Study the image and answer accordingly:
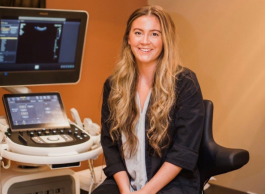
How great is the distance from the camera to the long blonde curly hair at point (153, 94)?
1.92 meters

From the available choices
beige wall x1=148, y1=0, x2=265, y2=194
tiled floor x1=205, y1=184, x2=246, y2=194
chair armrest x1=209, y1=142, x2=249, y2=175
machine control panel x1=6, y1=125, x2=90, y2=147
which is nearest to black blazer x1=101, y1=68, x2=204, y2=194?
chair armrest x1=209, y1=142, x2=249, y2=175

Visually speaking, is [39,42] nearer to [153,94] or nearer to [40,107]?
[40,107]

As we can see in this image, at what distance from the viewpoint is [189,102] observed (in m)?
1.92

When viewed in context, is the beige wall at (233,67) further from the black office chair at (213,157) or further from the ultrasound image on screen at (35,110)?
the ultrasound image on screen at (35,110)

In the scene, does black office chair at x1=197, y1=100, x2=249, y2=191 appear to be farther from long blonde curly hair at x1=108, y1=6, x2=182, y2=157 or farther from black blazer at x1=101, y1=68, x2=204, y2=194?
long blonde curly hair at x1=108, y1=6, x2=182, y2=157

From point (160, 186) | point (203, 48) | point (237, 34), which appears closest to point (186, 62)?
point (203, 48)

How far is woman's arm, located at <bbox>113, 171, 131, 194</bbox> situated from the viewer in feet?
6.23

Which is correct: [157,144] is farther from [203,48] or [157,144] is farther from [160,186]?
[203,48]

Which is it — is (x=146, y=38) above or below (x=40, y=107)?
above

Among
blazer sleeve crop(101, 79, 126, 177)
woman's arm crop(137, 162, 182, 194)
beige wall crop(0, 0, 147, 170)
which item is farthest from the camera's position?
beige wall crop(0, 0, 147, 170)

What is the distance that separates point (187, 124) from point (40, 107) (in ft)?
2.50

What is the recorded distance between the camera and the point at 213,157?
2.03m

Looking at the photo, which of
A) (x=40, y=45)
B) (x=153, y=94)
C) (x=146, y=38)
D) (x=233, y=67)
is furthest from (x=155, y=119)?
(x=233, y=67)

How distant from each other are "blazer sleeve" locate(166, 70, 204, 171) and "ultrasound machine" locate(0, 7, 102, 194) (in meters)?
0.42
